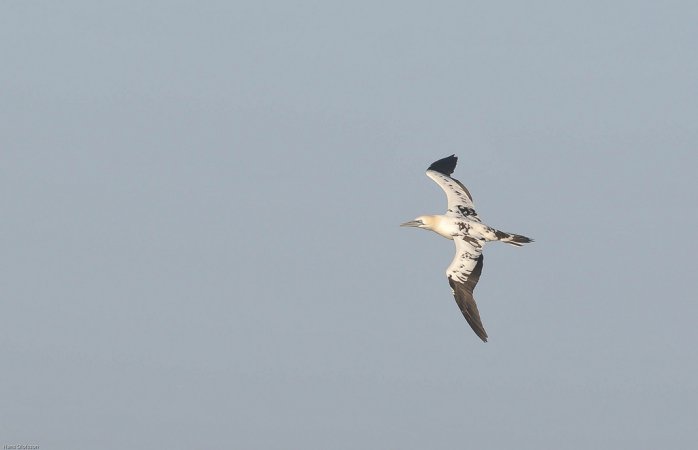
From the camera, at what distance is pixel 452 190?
248ft

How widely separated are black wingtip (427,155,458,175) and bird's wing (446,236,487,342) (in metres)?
6.95

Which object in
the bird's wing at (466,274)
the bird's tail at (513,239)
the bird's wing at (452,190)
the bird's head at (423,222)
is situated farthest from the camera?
the bird's wing at (452,190)

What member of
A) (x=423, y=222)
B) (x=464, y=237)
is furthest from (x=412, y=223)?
(x=464, y=237)

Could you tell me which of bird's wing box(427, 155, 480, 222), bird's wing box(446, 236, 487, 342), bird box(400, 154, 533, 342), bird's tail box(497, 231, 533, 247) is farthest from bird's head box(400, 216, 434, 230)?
bird's tail box(497, 231, 533, 247)

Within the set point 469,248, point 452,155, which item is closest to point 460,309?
point 469,248

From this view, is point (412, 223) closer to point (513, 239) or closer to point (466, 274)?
point (466, 274)

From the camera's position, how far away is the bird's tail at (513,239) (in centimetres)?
7175

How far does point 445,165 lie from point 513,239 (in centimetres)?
855

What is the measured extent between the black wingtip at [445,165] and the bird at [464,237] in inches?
45.2

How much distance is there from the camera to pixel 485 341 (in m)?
65.0

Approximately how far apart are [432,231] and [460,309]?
6339mm

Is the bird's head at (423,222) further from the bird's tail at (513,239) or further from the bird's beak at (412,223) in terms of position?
the bird's tail at (513,239)

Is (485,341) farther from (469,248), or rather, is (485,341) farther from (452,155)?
(452,155)

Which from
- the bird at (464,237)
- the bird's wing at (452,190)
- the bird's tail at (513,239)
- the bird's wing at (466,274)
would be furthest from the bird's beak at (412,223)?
the bird's tail at (513,239)
